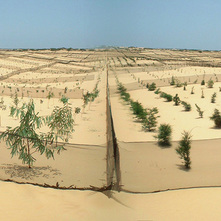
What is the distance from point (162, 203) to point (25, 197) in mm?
2815

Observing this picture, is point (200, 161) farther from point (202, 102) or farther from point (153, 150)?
point (202, 102)

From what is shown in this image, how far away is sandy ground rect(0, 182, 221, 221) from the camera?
5430mm

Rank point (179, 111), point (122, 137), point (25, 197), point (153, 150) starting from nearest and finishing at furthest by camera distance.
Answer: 1. point (25, 197)
2. point (153, 150)
3. point (122, 137)
4. point (179, 111)

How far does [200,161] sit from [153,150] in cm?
147

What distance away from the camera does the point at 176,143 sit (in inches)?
377

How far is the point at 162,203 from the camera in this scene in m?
6.09

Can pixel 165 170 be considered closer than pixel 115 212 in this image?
No

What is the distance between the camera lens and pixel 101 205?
18.8 ft

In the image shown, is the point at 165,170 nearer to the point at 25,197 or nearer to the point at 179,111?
the point at 25,197

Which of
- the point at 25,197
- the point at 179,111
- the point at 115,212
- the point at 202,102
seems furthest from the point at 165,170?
the point at 202,102

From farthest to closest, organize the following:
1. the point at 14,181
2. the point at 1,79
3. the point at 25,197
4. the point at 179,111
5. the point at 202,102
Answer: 1. the point at 1,79
2. the point at 202,102
3. the point at 179,111
4. the point at 14,181
5. the point at 25,197

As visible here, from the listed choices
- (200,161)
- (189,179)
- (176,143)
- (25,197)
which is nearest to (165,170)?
(189,179)

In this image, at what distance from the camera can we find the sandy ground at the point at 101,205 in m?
5.43

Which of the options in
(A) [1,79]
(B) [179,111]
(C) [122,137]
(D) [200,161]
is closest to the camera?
(D) [200,161]
